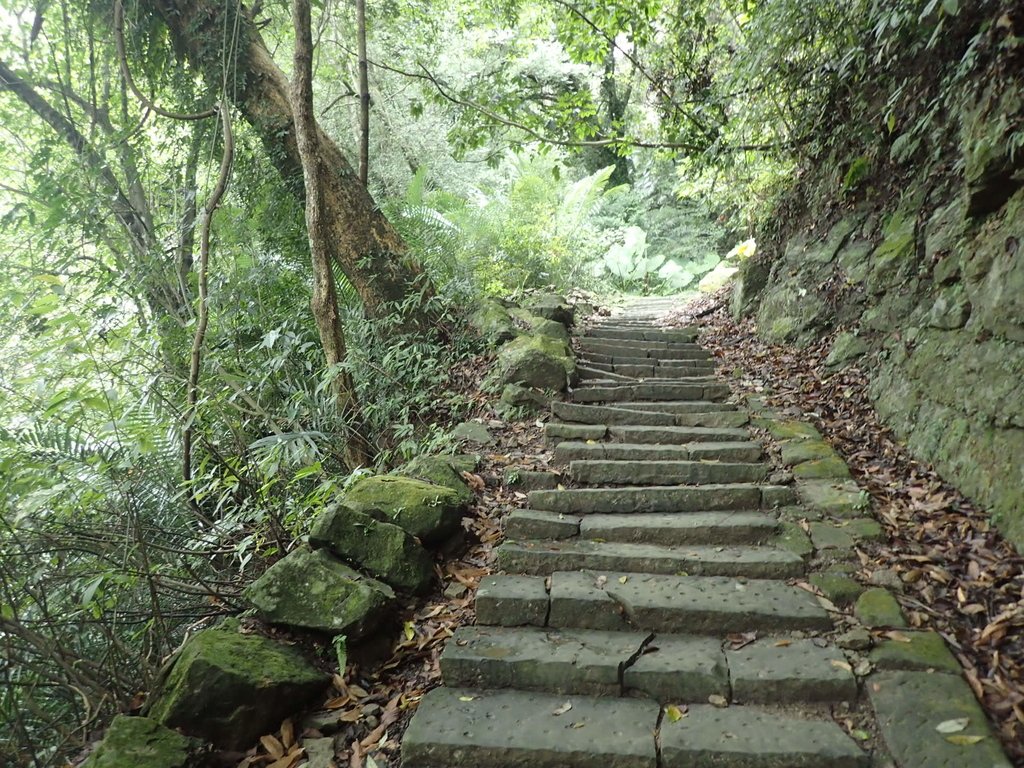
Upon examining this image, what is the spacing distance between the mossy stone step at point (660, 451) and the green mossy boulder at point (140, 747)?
2795mm

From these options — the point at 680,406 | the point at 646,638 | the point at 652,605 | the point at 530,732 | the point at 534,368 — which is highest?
the point at 534,368

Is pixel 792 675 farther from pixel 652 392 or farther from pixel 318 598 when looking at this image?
pixel 652 392

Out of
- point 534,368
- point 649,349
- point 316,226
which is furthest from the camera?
point 649,349

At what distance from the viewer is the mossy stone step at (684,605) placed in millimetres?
2779

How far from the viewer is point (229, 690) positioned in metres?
2.40

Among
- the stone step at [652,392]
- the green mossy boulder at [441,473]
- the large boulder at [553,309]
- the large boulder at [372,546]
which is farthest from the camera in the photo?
the large boulder at [553,309]

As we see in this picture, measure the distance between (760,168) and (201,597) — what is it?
7.71 metres

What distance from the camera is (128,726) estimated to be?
7.24 feet

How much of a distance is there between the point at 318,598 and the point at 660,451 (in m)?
2.55

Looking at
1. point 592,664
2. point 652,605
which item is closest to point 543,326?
point 652,605

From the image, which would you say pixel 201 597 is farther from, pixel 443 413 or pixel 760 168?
pixel 760 168

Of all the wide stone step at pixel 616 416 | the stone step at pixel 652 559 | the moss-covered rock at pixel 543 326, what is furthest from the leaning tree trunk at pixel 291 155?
the stone step at pixel 652 559

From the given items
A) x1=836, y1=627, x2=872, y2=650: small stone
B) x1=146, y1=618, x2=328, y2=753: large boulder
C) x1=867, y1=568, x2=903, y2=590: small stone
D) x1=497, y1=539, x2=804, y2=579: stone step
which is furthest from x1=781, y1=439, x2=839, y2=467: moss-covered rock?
x1=146, y1=618, x2=328, y2=753: large boulder

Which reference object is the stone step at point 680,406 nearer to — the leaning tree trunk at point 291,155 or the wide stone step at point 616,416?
the wide stone step at point 616,416
